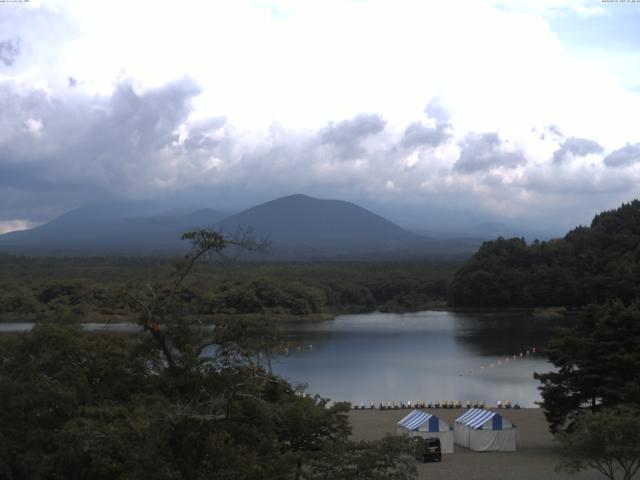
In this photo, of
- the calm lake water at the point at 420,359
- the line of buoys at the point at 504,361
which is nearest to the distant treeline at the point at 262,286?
the calm lake water at the point at 420,359

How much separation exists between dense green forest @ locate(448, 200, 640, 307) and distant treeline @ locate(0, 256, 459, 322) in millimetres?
3839

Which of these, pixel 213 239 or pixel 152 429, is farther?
pixel 213 239

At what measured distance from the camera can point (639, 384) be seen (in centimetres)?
1184

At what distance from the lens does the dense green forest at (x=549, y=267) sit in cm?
4800

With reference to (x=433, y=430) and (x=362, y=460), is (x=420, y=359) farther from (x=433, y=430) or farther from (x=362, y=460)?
(x=362, y=460)

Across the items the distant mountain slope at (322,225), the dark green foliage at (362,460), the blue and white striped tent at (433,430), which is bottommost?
the blue and white striped tent at (433,430)

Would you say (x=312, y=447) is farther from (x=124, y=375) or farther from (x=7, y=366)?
(x=7, y=366)

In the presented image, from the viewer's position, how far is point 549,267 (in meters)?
49.9

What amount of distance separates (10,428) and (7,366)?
94 centimetres

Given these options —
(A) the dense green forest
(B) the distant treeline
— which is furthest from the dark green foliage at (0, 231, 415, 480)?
(A) the dense green forest

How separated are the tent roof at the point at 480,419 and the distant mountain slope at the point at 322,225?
415 ft

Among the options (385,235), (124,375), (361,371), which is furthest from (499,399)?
(385,235)

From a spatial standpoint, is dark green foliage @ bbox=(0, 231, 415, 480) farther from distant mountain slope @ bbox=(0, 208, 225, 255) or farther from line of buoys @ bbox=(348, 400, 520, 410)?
distant mountain slope @ bbox=(0, 208, 225, 255)

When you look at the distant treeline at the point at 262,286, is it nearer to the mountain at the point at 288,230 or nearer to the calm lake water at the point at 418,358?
the calm lake water at the point at 418,358
